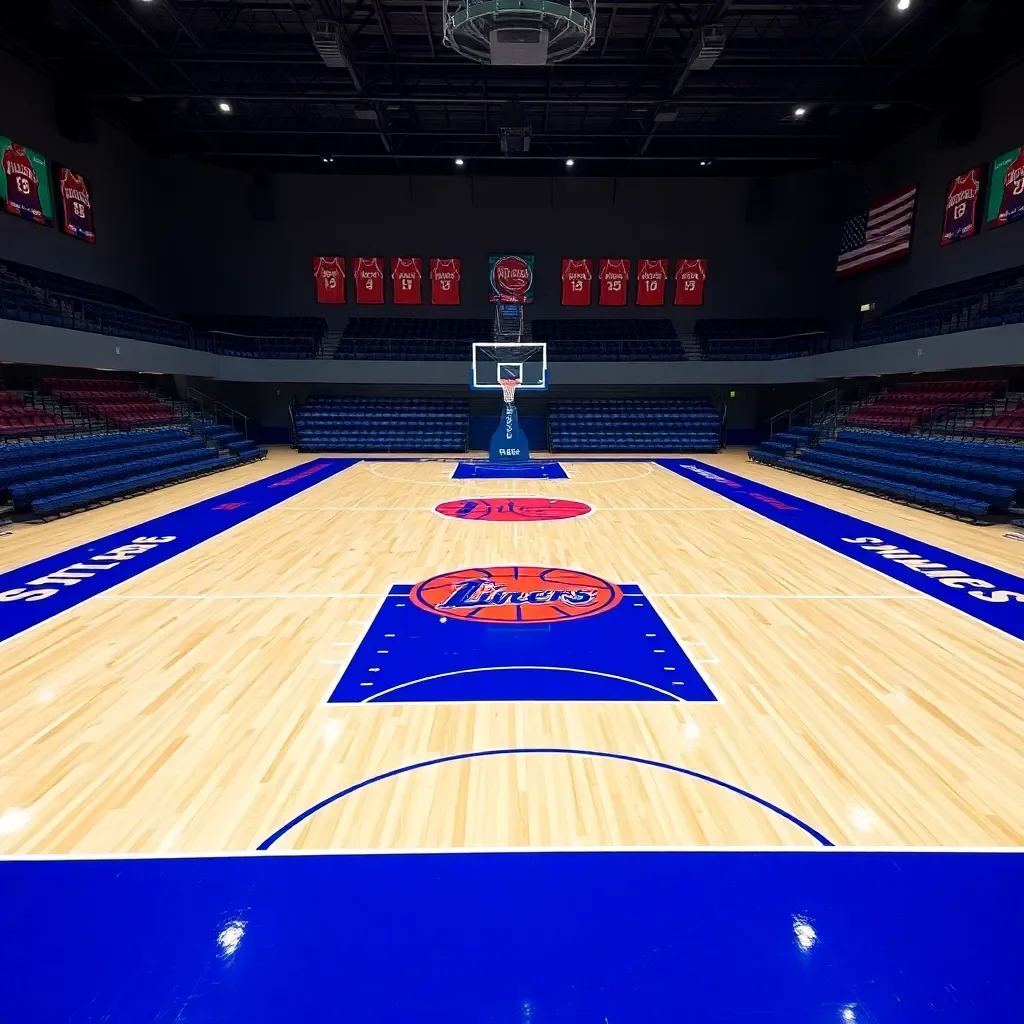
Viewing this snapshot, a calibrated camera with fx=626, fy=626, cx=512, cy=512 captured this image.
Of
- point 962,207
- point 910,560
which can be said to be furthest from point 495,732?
point 962,207

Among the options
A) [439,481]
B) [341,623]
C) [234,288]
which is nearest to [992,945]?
[341,623]

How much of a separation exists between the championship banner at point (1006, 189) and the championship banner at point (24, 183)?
20494mm

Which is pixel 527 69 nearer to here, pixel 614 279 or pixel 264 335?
pixel 614 279

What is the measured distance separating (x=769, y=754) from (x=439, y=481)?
10795mm

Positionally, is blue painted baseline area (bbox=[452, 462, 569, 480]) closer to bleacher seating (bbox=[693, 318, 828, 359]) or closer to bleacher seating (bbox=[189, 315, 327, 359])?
bleacher seating (bbox=[189, 315, 327, 359])

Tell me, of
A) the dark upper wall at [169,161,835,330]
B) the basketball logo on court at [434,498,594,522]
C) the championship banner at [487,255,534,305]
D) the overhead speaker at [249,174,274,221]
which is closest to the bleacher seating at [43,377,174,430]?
the dark upper wall at [169,161,835,330]

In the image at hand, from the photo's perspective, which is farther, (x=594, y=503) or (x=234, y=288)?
(x=234, y=288)

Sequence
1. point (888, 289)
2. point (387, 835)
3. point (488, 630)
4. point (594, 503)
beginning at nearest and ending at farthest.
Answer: point (387, 835)
point (488, 630)
point (594, 503)
point (888, 289)

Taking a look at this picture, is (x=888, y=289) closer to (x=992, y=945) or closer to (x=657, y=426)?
(x=657, y=426)

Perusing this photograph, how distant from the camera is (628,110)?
15.9 metres

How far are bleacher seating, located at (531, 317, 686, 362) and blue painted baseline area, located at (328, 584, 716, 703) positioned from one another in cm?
1493

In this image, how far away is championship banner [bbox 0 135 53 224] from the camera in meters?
12.8

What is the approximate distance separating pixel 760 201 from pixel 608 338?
21.1 ft

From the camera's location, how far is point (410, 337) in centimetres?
2014
